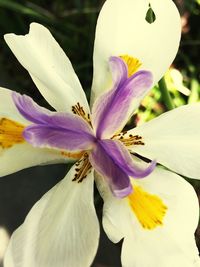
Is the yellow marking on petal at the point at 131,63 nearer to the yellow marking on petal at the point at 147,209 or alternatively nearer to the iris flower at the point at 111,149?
the iris flower at the point at 111,149

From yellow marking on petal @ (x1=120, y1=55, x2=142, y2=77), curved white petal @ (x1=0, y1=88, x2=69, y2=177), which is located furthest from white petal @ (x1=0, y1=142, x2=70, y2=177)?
yellow marking on petal @ (x1=120, y1=55, x2=142, y2=77)

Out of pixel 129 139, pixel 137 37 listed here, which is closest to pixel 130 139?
pixel 129 139

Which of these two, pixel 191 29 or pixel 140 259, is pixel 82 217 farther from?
pixel 191 29

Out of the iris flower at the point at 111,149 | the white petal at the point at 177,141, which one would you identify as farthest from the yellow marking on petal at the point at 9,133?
the white petal at the point at 177,141

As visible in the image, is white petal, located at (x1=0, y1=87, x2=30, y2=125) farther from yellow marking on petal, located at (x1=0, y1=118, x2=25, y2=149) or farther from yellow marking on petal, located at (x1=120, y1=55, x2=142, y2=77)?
yellow marking on petal, located at (x1=120, y1=55, x2=142, y2=77)

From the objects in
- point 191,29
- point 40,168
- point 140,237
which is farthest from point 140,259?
point 191,29

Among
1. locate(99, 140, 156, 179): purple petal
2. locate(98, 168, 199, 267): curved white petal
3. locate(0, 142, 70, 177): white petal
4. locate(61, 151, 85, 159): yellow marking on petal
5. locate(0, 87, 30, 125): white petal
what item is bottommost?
locate(98, 168, 199, 267): curved white petal
